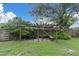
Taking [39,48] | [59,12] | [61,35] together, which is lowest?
[39,48]

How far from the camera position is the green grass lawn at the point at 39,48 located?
2588mm

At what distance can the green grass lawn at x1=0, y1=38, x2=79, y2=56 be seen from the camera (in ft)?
8.49

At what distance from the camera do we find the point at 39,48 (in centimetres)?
260

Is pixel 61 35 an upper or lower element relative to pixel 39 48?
upper

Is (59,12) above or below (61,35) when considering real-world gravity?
above

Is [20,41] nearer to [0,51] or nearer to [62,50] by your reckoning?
[0,51]

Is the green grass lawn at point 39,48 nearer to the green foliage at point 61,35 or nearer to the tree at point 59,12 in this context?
the green foliage at point 61,35

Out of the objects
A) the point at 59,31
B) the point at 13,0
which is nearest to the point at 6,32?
the point at 13,0

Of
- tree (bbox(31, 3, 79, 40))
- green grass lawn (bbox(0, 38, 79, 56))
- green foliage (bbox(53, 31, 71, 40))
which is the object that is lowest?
green grass lawn (bbox(0, 38, 79, 56))

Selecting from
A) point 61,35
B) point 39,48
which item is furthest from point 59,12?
point 39,48

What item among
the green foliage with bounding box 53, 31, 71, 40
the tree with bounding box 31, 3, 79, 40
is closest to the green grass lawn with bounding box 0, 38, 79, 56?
the green foliage with bounding box 53, 31, 71, 40

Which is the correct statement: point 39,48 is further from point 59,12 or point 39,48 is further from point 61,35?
point 59,12

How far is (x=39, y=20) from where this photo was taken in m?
2.63

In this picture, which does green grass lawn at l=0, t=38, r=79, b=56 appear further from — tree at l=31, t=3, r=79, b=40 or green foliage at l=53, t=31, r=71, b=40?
tree at l=31, t=3, r=79, b=40
